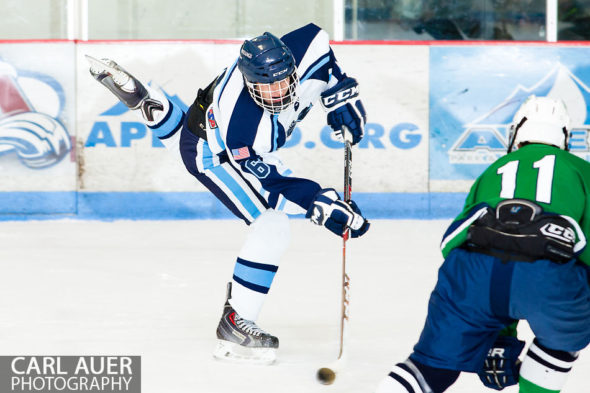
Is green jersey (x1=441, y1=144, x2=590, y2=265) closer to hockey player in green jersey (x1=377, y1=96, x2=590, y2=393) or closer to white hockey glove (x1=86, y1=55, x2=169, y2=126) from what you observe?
hockey player in green jersey (x1=377, y1=96, x2=590, y2=393)

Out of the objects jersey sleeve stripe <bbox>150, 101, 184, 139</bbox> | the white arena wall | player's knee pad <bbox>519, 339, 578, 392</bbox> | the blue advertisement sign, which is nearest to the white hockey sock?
jersey sleeve stripe <bbox>150, 101, 184, 139</bbox>

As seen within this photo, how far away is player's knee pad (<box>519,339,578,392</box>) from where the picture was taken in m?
1.63

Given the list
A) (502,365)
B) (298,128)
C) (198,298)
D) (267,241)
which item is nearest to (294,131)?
(298,128)

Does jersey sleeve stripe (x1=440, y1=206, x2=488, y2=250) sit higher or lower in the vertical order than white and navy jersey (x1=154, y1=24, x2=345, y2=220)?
lower

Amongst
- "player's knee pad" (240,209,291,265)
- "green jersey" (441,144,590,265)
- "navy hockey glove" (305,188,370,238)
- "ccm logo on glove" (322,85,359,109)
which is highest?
"ccm logo on glove" (322,85,359,109)

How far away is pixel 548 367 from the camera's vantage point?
1635mm

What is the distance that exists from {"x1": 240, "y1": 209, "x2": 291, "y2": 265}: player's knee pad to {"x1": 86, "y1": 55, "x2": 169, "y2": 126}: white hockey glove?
1.95ft

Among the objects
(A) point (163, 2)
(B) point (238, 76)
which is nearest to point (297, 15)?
(A) point (163, 2)

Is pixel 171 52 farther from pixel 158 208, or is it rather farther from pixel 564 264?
pixel 564 264

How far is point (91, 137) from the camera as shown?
5.09 metres

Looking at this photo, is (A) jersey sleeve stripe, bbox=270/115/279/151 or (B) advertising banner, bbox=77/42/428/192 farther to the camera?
(B) advertising banner, bbox=77/42/428/192

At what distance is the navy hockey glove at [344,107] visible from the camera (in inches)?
101

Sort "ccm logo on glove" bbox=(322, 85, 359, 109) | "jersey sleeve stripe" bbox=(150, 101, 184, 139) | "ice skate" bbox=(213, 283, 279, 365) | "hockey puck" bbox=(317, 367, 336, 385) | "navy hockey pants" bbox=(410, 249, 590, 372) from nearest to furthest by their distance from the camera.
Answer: "navy hockey pants" bbox=(410, 249, 590, 372)
"hockey puck" bbox=(317, 367, 336, 385)
"ice skate" bbox=(213, 283, 279, 365)
"ccm logo on glove" bbox=(322, 85, 359, 109)
"jersey sleeve stripe" bbox=(150, 101, 184, 139)

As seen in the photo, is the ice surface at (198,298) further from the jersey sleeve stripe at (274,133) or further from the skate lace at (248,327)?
the jersey sleeve stripe at (274,133)
